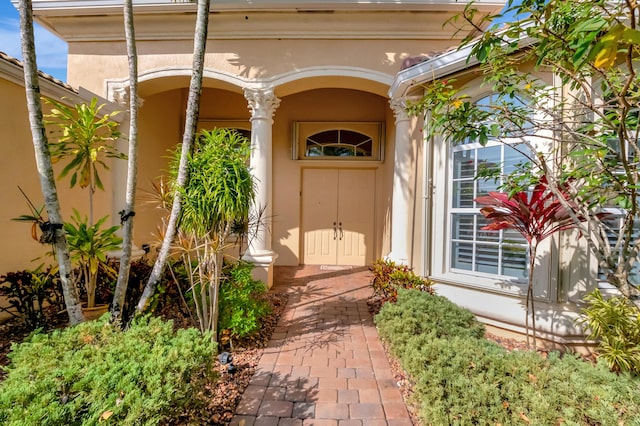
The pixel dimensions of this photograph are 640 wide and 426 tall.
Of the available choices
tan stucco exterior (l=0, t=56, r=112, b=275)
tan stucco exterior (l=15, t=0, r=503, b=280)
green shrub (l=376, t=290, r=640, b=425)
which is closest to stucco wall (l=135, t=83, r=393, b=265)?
tan stucco exterior (l=15, t=0, r=503, b=280)

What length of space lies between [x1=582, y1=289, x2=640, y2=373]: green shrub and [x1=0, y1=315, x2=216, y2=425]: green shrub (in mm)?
3466

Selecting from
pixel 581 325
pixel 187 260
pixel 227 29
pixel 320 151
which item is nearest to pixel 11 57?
pixel 227 29

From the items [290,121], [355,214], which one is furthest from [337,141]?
[355,214]

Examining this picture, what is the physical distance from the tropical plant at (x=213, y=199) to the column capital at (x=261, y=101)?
2549 millimetres

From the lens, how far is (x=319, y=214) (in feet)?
25.3

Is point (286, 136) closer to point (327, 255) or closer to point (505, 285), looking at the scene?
point (327, 255)

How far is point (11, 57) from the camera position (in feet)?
12.2

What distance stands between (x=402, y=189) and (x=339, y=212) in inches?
109

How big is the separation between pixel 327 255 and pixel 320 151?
2.85m

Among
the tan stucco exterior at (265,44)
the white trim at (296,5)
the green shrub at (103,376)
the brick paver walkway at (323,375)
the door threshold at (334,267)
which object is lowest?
the brick paver walkway at (323,375)

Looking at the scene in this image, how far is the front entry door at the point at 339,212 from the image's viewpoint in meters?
7.65

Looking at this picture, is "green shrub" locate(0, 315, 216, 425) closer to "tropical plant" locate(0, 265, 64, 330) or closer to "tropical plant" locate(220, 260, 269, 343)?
"tropical plant" locate(220, 260, 269, 343)

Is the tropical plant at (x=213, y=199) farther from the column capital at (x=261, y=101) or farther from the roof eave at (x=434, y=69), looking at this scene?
the roof eave at (x=434, y=69)

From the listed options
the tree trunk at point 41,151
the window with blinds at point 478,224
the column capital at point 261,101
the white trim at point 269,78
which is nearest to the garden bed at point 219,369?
the tree trunk at point 41,151
